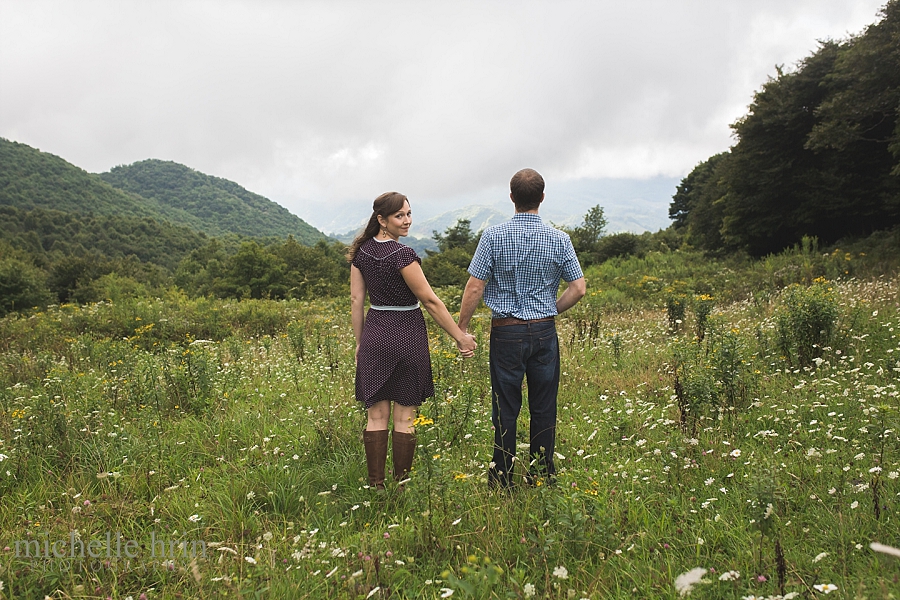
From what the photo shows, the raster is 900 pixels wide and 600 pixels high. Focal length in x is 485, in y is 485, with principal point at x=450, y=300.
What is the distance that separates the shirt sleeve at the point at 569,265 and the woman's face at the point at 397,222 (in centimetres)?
115

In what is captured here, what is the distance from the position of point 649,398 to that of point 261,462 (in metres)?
3.92

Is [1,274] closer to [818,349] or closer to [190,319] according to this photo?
[190,319]

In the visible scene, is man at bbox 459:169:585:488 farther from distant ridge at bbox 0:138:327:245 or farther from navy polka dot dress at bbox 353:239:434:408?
distant ridge at bbox 0:138:327:245

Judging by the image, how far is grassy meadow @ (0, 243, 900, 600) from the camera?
2.39 m

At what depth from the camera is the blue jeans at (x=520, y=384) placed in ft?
10.9

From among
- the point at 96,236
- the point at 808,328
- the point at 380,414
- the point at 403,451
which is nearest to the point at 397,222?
the point at 380,414

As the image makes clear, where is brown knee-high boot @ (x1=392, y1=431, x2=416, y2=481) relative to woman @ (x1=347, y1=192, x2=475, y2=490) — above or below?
below

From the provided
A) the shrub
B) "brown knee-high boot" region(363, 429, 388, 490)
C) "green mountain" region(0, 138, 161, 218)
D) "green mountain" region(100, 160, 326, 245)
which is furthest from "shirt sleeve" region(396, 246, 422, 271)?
"green mountain" region(100, 160, 326, 245)

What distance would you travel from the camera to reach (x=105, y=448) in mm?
4098

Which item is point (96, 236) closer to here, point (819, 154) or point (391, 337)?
point (819, 154)

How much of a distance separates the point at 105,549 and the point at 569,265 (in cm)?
342

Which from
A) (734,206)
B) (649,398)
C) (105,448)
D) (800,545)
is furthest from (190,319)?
(734,206)

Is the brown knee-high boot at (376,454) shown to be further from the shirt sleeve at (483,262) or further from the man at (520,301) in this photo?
the shirt sleeve at (483,262)

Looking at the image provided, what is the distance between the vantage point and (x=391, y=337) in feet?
11.6
